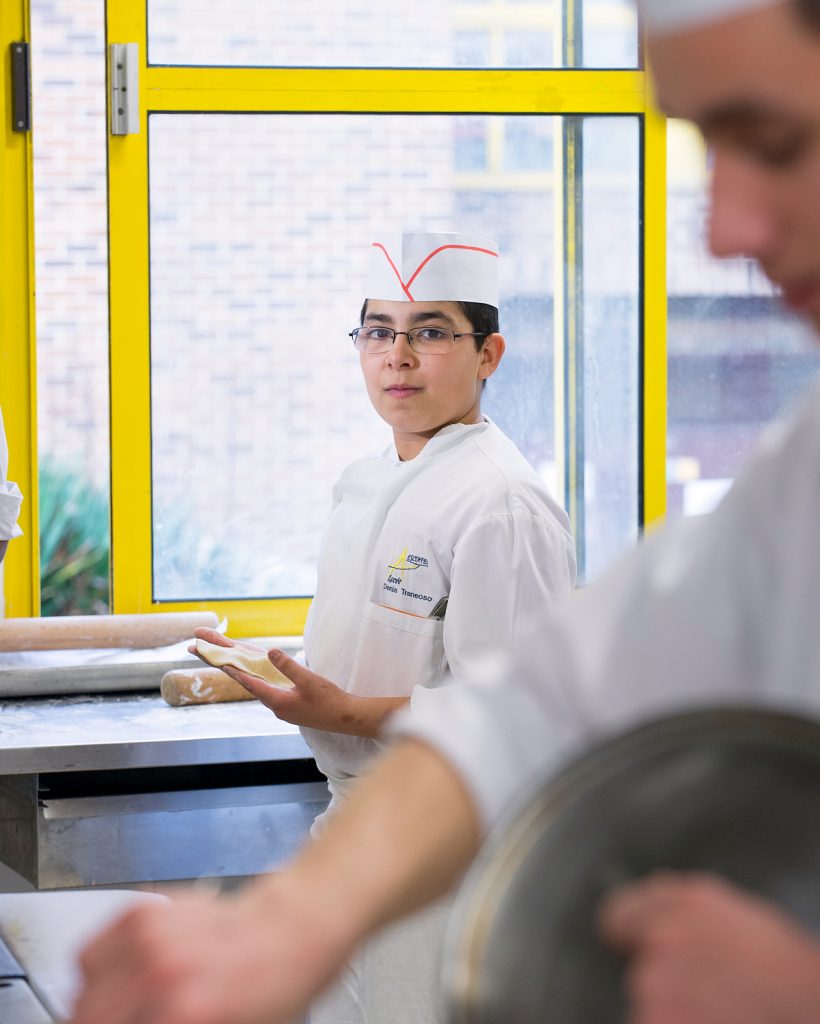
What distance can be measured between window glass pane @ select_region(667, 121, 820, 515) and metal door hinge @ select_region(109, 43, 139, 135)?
1432 mm

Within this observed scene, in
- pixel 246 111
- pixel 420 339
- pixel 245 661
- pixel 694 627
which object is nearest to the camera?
pixel 694 627

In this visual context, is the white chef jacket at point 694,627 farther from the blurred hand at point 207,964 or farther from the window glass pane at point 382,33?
the window glass pane at point 382,33

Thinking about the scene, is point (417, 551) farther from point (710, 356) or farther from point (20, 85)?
point (20, 85)

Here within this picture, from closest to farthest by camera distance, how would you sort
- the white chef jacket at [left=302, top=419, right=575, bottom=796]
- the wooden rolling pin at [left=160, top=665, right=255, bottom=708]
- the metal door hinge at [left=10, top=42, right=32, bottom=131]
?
the white chef jacket at [left=302, top=419, right=575, bottom=796] → the wooden rolling pin at [left=160, top=665, right=255, bottom=708] → the metal door hinge at [left=10, top=42, right=32, bottom=131]

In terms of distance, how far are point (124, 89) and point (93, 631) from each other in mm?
1375

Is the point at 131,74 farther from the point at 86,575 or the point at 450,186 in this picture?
the point at 86,575

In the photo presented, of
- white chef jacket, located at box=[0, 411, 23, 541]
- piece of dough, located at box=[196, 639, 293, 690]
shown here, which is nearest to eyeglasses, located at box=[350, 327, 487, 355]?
piece of dough, located at box=[196, 639, 293, 690]

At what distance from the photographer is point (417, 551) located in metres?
2.19

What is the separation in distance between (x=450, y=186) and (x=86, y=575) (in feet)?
4.64

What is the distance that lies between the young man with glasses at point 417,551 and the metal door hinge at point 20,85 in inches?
47.2

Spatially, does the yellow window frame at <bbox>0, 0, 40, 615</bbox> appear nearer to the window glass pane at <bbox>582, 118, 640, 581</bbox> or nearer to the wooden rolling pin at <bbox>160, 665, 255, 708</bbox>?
the wooden rolling pin at <bbox>160, 665, 255, 708</bbox>

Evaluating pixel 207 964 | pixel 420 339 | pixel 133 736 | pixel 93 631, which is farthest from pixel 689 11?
pixel 93 631

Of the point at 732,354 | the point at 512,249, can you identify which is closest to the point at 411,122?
the point at 512,249

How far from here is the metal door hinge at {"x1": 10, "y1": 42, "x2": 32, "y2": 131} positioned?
3111 millimetres
